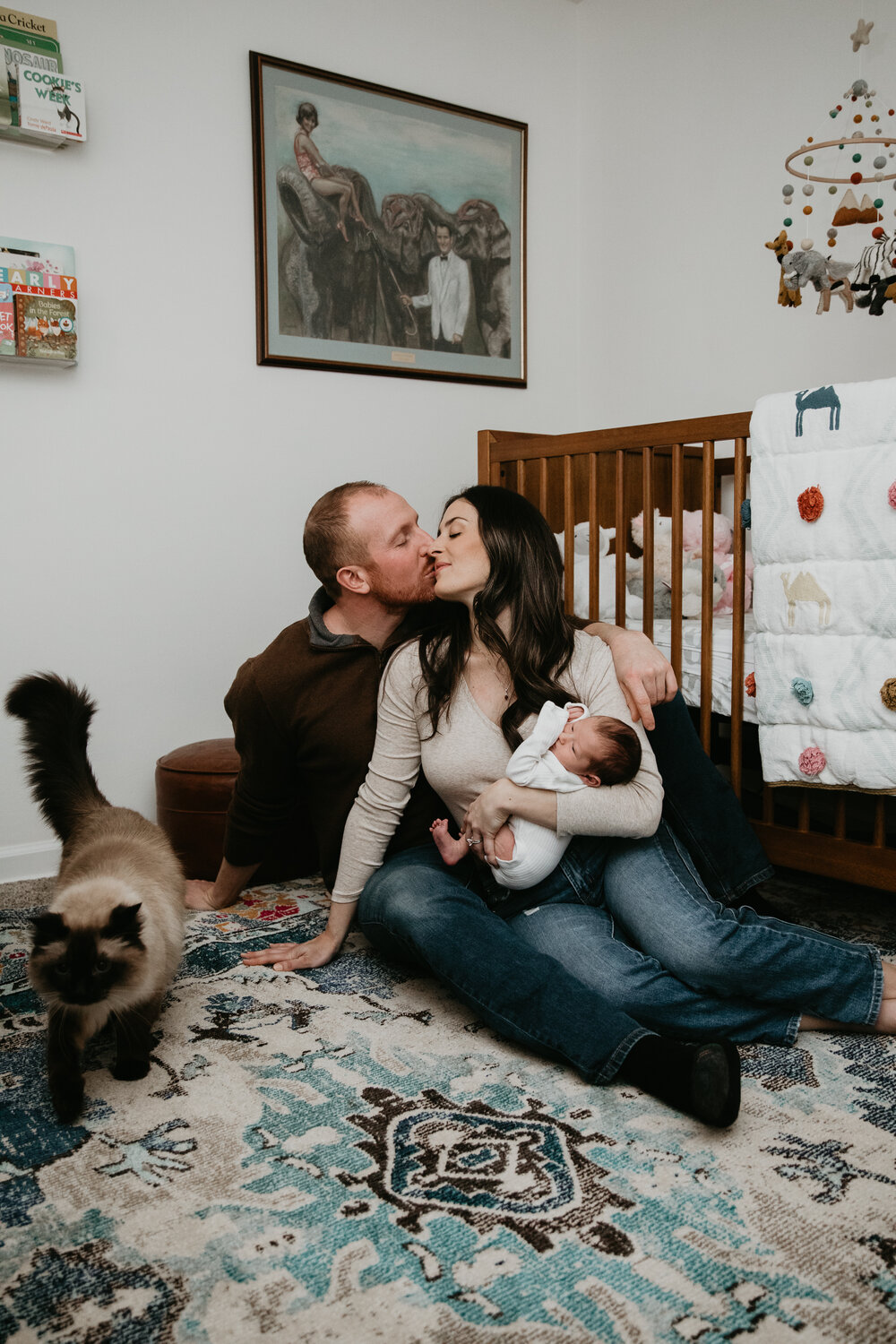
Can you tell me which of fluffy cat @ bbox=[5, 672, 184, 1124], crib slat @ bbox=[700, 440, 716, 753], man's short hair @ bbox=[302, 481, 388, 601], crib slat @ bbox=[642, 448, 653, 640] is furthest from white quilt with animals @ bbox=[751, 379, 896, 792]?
fluffy cat @ bbox=[5, 672, 184, 1124]

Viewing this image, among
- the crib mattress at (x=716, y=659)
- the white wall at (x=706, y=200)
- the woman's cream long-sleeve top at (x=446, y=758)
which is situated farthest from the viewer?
the white wall at (x=706, y=200)

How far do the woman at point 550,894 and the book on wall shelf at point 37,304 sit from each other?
1.32 m

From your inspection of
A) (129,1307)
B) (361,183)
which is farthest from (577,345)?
(129,1307)

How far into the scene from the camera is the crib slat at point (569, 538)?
7.13ft

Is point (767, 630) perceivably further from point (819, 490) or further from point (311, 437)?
point (311, 437)

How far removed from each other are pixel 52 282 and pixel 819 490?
189 cm

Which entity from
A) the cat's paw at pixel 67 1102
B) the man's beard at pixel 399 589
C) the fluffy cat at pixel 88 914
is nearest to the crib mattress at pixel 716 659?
the man's beard at pixel 399 589

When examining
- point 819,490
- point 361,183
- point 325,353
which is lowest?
point 819,490

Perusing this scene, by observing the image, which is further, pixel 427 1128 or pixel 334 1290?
pixel 427 1128

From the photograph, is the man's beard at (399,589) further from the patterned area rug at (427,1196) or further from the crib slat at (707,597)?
the patterned area rug at (427,1196)

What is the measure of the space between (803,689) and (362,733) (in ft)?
2.66

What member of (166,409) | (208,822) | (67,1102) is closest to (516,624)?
(67,1102)

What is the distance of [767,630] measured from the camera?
5.92 ft

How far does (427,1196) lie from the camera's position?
1.08 metres
